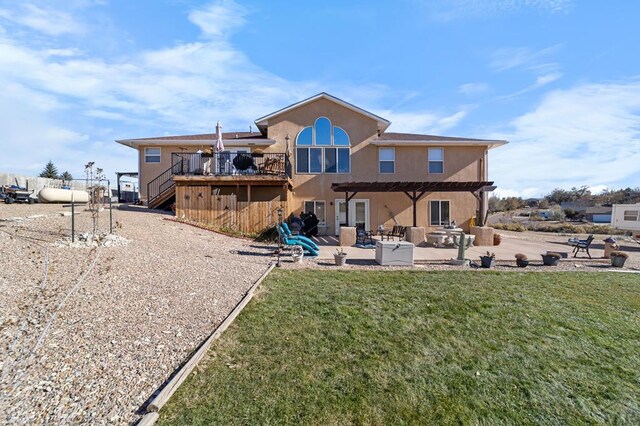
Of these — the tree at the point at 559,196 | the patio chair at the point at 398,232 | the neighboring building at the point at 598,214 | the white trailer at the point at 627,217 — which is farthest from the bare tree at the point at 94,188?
the tree at the point at 559,196

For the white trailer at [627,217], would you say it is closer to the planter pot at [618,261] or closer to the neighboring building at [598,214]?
the planter pot at [618,261]

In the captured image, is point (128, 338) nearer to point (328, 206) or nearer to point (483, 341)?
point (483, 341)

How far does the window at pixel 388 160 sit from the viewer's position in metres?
18.8

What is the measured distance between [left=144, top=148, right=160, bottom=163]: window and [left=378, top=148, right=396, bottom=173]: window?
13.0m

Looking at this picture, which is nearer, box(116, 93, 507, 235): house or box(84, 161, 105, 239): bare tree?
box(84, 161, 105, 239): bare tree

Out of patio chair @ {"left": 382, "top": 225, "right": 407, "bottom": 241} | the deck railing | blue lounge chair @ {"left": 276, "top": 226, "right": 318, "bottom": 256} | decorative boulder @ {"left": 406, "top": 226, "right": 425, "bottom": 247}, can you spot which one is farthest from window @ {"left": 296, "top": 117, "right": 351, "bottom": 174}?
blue lounge chair @ {"left": 276, "top": 226, "right": 318, "bottom": 256}

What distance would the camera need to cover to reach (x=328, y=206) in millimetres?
18219

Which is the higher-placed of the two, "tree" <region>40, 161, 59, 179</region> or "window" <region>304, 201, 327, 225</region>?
"tree" <region>40, 161, 59, 179</region>

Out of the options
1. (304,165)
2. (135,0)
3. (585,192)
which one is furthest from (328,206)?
(585,192)

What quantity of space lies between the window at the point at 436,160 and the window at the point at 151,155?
1591 cm

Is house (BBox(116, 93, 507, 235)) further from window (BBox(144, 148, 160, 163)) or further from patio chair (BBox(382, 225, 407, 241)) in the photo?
patio chair (BBox(382, 225, 407, 241))

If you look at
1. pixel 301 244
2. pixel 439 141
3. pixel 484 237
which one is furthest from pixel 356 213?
pixel 301 244

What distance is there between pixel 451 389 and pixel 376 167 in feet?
51.3

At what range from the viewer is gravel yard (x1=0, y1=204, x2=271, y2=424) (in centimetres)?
321
